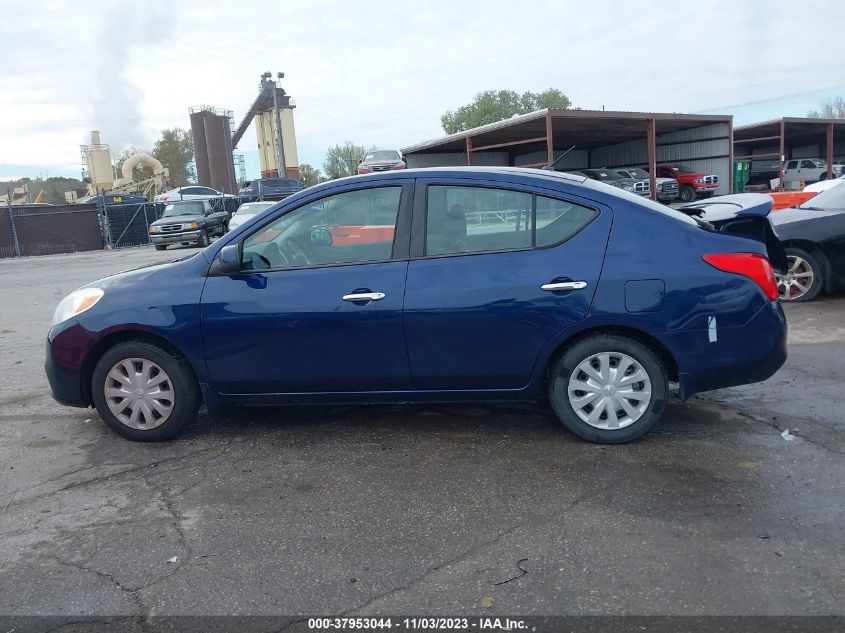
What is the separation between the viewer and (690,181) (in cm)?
3016

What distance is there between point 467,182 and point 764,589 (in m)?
2.68

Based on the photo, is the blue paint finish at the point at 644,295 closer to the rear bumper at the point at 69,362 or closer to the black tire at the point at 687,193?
the rear bumper at the point at 69,362

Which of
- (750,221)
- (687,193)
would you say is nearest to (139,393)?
(750,221)

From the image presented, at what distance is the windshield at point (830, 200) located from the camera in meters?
8.25

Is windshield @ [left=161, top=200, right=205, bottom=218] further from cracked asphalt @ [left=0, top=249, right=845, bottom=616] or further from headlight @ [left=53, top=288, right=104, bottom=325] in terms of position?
headlight @ [left=53, top=288, right=104, bottom=325]

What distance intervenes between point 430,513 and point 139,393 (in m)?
2.15

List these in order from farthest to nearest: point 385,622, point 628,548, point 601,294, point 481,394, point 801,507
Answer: point 481,394 → point 601,294 → point 801,507 → point 628,548 → point 385,622

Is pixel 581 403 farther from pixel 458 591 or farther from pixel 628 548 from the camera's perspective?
pixel 458 591

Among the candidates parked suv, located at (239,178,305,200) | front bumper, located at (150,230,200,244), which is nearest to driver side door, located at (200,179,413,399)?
front bumper, located at (150,230,200,244)

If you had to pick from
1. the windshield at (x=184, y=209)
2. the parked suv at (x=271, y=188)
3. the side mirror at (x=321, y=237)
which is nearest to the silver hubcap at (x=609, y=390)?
the side mirror at (x=321, y=237)

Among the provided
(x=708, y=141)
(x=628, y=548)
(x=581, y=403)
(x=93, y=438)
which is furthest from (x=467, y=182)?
(x=708, y=141)

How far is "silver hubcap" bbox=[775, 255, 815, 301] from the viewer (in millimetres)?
8297

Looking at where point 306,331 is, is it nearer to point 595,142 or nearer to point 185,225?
point 185,225

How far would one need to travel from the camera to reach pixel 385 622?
272 cm
